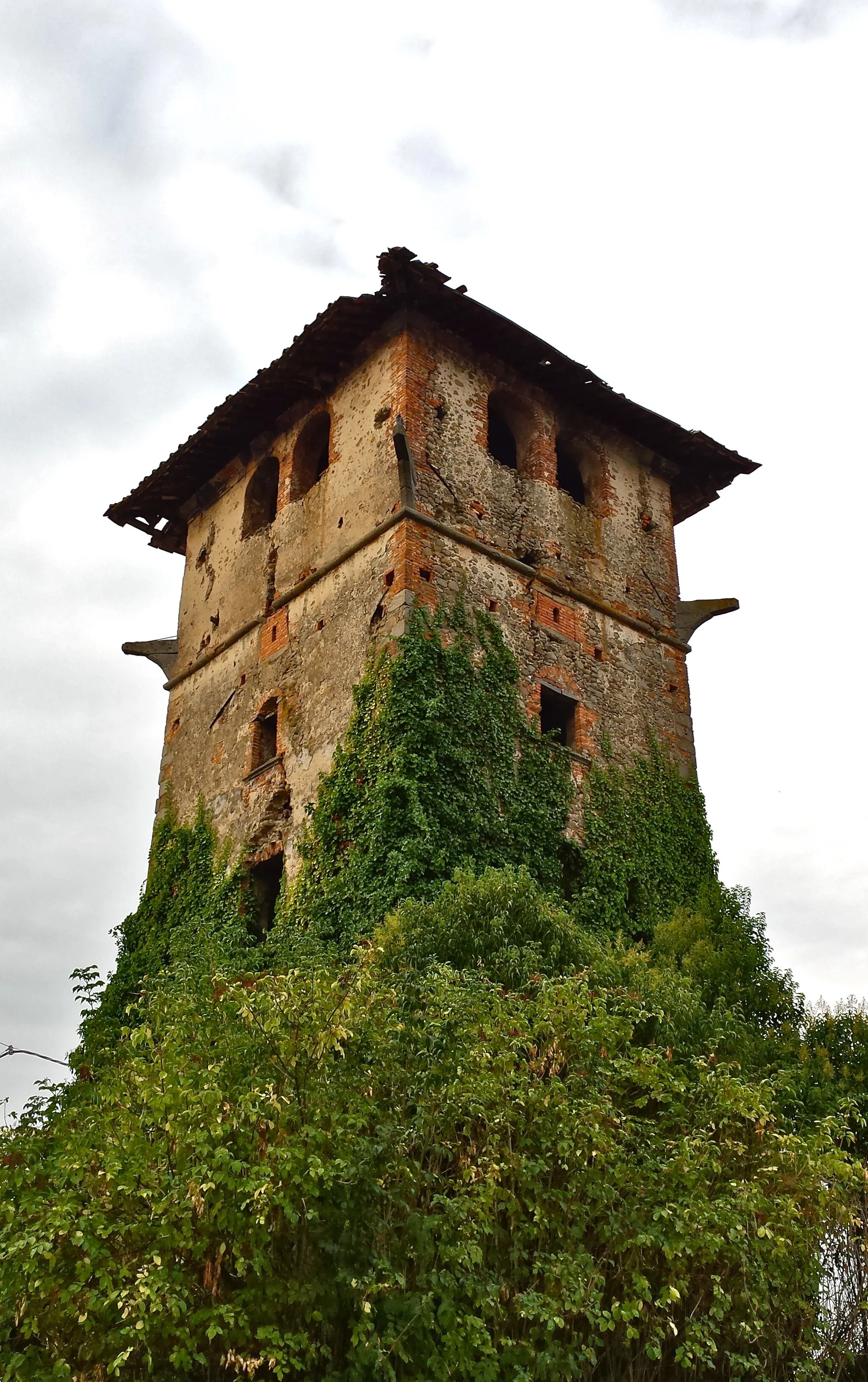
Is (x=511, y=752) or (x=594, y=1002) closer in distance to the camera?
(x=594, y=1002)

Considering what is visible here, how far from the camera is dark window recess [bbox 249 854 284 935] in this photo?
16.4 metres

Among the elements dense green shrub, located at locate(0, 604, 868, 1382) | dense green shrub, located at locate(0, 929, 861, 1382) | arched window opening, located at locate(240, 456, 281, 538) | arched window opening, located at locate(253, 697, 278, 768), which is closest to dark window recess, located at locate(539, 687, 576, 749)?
arched window opening, located at locate(253, 697, 278, 768)

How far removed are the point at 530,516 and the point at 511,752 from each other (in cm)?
356

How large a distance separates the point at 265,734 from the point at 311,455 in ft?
13.5

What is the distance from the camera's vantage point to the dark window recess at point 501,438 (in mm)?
18688

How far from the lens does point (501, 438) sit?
1900 cm

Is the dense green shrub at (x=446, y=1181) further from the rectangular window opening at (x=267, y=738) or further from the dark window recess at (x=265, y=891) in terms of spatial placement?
the rectangular window opening at (x=267, y=738)

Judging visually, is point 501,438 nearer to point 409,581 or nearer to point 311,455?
point 311,455

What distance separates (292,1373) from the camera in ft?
26.3

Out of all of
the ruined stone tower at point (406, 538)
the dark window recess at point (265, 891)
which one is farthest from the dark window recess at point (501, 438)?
the dark window recess at point (265, 891)

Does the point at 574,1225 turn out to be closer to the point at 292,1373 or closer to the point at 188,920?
the point at 292,1373

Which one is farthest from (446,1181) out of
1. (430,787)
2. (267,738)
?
(267,738)

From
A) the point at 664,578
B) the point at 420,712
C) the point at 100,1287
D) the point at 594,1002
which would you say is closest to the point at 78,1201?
the point at 100,1287

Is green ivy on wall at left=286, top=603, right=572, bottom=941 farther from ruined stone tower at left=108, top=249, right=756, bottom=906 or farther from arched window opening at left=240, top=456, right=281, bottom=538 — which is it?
arched window opening at left=240, top=456, right=281, bottom=538
